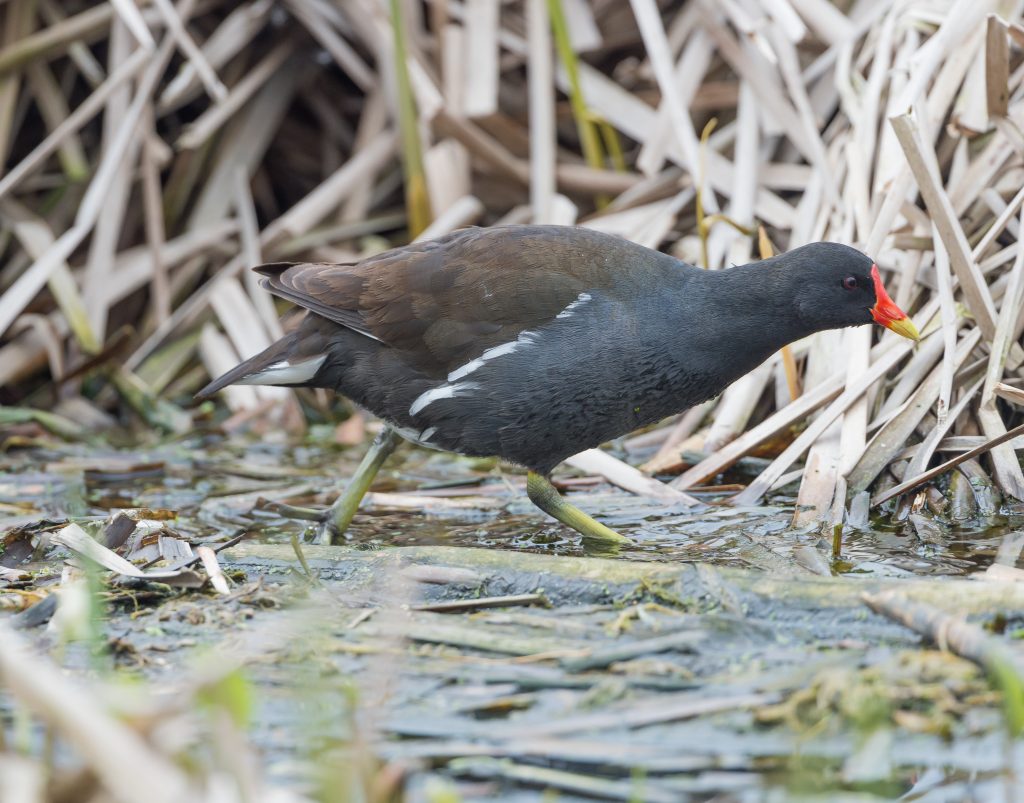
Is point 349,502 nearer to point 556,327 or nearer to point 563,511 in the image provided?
point 563,511

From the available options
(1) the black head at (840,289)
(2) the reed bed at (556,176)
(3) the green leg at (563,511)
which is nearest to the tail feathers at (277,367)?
(3) the green leg at (563,511)

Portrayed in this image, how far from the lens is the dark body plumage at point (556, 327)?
3.54 m

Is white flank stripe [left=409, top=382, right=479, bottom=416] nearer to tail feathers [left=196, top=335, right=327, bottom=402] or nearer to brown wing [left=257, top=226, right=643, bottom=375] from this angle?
brown wing [left=257, top=226, right=643, bottom=375]

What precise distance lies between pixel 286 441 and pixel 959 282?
2.57 m

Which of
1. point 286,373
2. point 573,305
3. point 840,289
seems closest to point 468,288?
point 573,305

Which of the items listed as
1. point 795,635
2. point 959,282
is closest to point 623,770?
point 795,635

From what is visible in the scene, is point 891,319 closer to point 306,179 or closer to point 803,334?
point 803,334

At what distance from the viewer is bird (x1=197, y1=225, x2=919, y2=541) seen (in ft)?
11.6

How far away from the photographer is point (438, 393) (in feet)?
11.9

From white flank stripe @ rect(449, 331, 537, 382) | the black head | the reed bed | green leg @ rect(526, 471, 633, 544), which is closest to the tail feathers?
white flank stripe @ rect(449, 331, 537, 382)

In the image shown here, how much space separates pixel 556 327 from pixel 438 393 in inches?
15.1

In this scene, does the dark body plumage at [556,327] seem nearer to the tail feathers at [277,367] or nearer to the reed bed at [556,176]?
the tail feathers at [277,367]

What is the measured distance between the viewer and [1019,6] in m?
4.20

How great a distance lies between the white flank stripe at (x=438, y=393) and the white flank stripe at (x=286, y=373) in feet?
1.15
